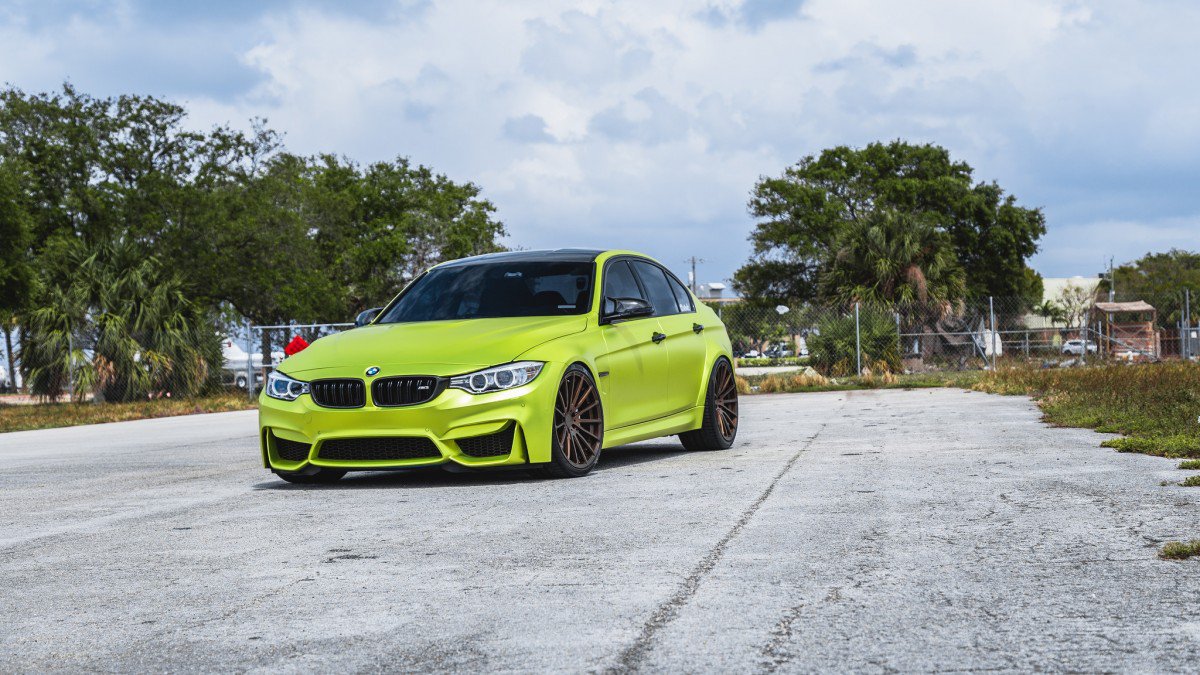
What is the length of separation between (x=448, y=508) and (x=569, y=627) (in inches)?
125

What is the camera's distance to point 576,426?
28.6 ft

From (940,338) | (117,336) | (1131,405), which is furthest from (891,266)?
(1131,405)

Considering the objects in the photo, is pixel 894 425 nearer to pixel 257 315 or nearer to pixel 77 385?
pixel 77 385

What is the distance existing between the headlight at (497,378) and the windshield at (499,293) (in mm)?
1095

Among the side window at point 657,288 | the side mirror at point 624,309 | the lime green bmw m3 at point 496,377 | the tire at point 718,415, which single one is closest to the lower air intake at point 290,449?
the lime green bmw m3 at point 496,377

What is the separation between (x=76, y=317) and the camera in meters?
30.1

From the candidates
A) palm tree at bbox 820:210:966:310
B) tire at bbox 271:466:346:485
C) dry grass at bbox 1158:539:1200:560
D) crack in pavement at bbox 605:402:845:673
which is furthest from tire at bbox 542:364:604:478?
palm tree at bbox 820:210:966:310

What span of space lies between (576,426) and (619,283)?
1.67 metres

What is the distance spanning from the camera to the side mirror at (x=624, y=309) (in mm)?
9328

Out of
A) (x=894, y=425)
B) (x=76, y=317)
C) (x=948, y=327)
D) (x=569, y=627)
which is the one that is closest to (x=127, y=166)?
(x=76, y=317)

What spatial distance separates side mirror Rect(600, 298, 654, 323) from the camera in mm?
9328

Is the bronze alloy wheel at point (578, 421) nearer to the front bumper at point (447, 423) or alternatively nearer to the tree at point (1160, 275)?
the front bumper at point (447, 423)

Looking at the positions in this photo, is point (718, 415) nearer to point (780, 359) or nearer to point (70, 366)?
point (70, 366)

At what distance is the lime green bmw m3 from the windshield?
0.04ft
